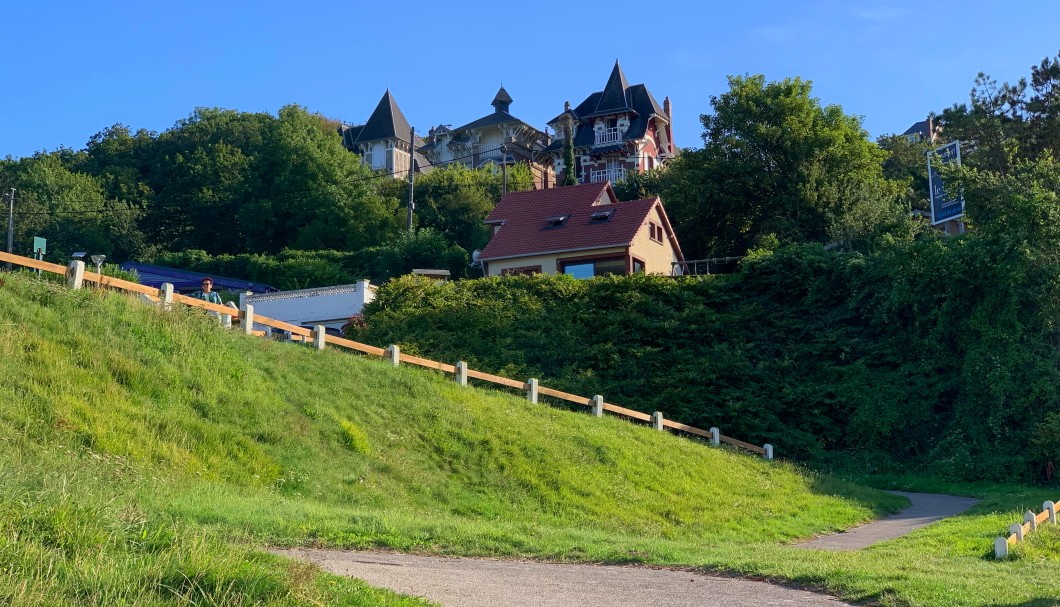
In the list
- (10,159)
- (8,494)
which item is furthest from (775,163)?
(10,159)

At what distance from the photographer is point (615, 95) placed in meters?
85.4

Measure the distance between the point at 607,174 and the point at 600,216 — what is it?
39078mm

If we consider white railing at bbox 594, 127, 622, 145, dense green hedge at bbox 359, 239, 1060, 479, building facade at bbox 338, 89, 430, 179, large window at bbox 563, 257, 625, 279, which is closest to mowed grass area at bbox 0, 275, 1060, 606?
dense green hedge at bbox 359, 239, 1060, 479

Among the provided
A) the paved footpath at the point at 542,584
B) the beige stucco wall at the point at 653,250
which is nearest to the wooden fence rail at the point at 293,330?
the paved footpath at the point at 542,584

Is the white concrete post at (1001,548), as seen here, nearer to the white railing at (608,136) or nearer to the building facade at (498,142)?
the white railing at (608,136)

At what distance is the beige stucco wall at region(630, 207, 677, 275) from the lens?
42438 mm

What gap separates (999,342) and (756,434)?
7082mm

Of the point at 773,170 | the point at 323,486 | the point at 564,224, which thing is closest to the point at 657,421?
the point at 323,486

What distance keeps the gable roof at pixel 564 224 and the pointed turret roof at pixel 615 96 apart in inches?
1476

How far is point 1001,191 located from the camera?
29.8 meters

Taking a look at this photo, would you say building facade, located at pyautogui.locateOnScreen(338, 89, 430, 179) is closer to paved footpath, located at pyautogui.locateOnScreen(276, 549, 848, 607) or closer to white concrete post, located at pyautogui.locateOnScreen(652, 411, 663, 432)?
white concrete post, located at pyautogui.locateOnScreen(652, 411, 663, 432)

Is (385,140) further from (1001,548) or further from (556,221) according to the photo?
(1001,548)

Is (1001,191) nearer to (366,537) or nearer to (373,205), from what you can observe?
(366,537)

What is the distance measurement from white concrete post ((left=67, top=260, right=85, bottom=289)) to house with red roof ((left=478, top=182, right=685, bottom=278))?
25612mm
